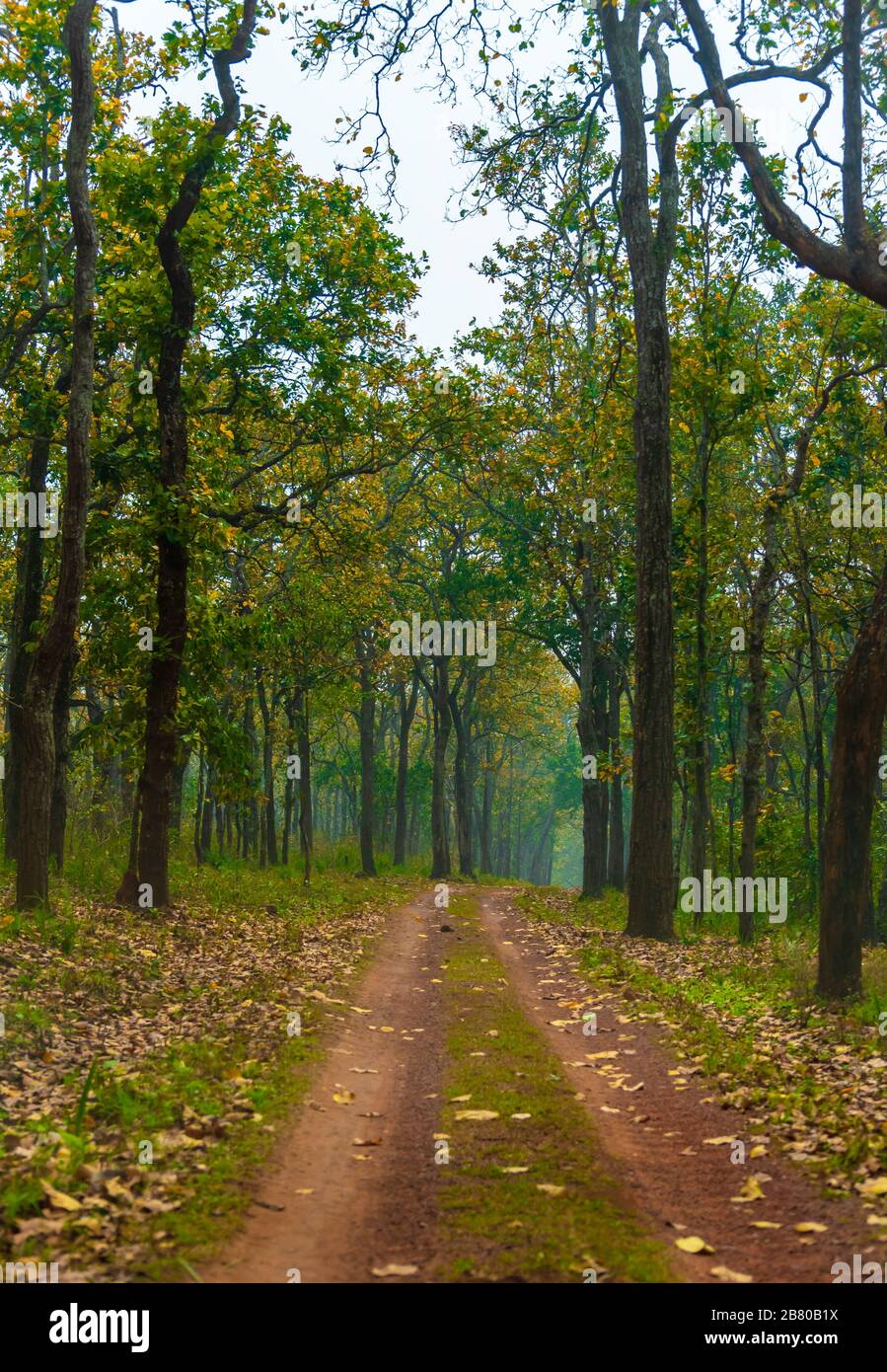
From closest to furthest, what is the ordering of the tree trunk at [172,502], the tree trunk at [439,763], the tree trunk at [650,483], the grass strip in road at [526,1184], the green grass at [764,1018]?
the grass strip in road at [526,1184] → the green grass at [764,1018] → the tree trunk at [172,502] → the tree trunk at [650,483] → the tree trunk at [439,763]

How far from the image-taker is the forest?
6.68 meters

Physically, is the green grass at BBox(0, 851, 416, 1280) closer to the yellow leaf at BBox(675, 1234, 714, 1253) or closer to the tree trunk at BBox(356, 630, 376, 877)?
the yellow leaf at BBox(675, 1234, 714, 1253)

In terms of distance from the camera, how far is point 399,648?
36.5m

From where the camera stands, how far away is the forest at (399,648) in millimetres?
6676

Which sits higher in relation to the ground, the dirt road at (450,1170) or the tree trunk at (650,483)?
the tree trunk at (650,483)

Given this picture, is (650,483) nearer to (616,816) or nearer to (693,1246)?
(693,1246)

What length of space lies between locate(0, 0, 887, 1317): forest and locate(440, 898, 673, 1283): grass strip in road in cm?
4

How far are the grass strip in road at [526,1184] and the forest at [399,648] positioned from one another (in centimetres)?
4

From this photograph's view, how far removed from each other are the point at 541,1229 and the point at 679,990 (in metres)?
7.80

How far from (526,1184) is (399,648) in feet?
99.3

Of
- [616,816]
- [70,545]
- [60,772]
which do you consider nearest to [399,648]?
[616,816]

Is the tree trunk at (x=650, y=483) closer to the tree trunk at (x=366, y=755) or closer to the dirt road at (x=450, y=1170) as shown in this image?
the dirt road at (x=450, y=1170)

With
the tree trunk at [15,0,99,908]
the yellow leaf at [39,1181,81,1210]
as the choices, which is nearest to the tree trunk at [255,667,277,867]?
the tree trunk at [15,0,99,908]

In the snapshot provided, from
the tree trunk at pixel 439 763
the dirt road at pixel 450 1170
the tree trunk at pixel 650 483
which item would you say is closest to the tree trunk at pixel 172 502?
the tree trunk at pixel 650 483
